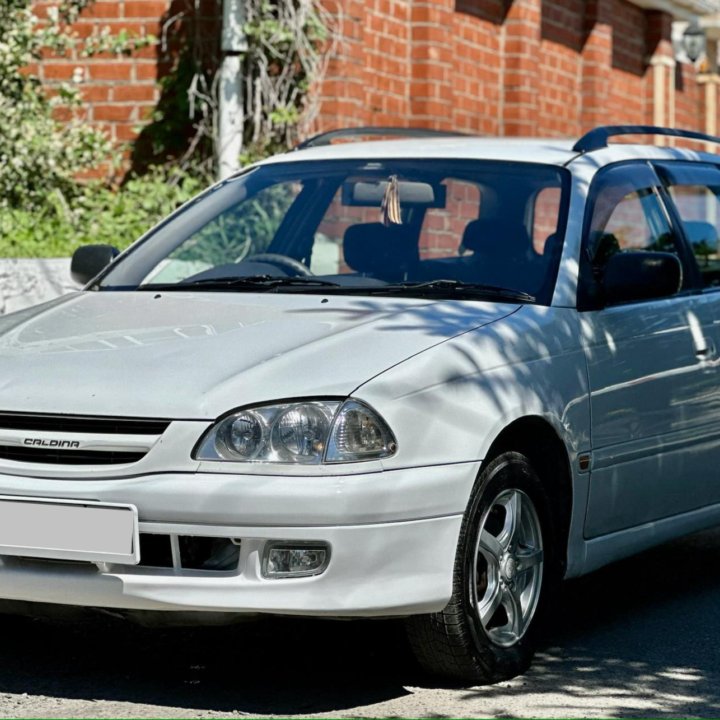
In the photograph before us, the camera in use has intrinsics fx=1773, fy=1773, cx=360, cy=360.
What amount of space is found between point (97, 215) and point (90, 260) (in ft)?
21.5

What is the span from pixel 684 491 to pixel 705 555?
1.50 metres

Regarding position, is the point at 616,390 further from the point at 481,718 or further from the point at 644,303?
the point at 481,718

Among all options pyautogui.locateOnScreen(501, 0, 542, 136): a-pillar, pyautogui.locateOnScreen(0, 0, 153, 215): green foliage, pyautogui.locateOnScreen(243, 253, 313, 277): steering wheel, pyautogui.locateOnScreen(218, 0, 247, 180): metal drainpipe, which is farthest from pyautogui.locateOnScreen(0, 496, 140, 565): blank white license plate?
pyautogui.locateOnScreen(501, 0, 542, 136): a-pillar

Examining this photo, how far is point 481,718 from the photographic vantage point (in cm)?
485

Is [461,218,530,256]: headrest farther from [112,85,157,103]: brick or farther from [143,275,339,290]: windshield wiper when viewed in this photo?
A: [112,85,157,103]: brick

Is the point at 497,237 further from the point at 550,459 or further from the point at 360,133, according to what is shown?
the point at 360,133

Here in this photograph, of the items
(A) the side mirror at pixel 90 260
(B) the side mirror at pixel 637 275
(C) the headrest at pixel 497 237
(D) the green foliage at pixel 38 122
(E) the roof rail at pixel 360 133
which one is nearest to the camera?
(B) the side mirror at pixel 637 275

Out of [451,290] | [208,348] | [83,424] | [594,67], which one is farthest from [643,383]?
[594,67]

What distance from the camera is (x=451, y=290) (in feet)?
18.7

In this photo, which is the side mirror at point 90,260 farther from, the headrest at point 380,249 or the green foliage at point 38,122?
Result: the green foliage at point 38,122

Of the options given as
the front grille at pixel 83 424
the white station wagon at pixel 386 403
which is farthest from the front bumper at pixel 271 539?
the front grille at pixel 83 424

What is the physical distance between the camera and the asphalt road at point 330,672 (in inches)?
195

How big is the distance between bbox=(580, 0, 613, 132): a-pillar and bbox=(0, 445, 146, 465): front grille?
51.3 feet

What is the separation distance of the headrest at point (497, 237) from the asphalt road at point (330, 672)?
4.37 ft
